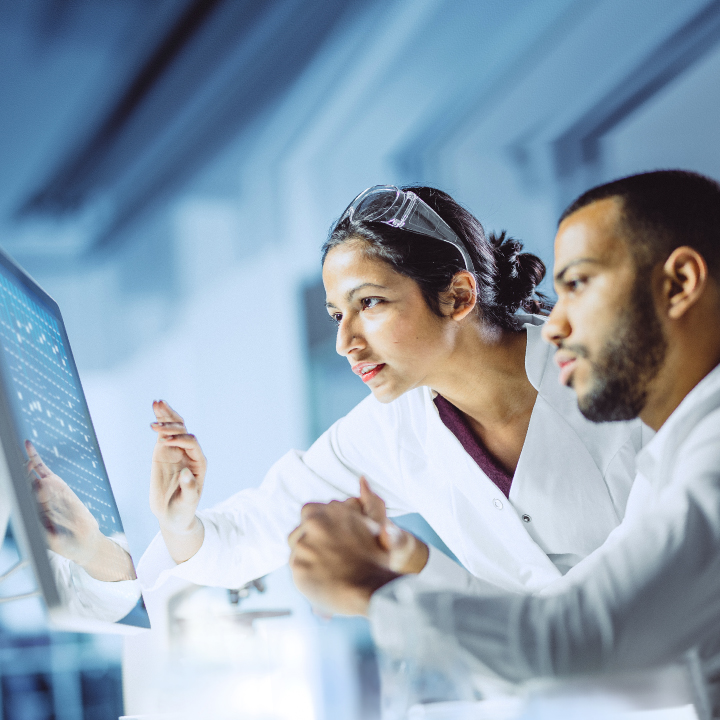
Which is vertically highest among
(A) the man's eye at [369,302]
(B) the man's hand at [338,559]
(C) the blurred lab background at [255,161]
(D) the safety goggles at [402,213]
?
(C) the blurred lab background at [255,161]

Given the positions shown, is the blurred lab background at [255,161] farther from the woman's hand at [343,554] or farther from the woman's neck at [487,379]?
the woman's hand at [343,554]

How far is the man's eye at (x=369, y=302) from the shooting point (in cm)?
128

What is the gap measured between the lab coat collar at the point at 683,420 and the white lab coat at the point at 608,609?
74 mm

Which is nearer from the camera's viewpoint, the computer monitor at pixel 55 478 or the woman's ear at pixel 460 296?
the computer monitor at pixel 55 478

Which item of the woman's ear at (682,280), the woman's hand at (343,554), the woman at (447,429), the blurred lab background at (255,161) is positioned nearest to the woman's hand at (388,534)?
the woman's hand at (343,554)

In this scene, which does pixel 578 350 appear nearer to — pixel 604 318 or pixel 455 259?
pixel 604 318

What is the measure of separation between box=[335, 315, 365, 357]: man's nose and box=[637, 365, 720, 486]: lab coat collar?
583 millimetres

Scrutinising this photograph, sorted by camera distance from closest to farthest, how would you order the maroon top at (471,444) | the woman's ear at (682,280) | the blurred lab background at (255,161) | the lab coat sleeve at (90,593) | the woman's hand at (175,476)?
the lab coat sleeve at (90,593) → the woman's ear at (682,280) → the woman's hand at (175,476) → the maroon top at (471,444) → the blurred lab background at (255,161)

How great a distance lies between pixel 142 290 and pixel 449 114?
3.28 ft

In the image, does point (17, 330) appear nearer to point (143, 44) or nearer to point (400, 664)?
point (400, 664)

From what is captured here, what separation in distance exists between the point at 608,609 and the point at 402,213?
870mm

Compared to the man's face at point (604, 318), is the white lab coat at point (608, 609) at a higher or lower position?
lower

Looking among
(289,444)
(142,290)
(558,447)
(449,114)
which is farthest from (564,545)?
(142,290)

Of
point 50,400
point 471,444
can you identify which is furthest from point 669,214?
point 50,400
